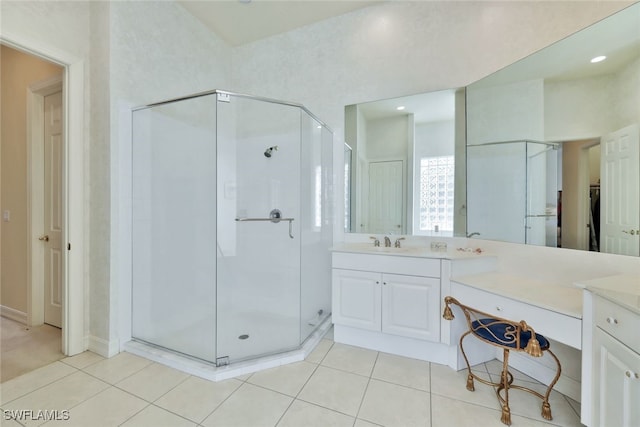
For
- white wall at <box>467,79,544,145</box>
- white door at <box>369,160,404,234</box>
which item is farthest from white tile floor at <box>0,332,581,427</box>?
white wall at <box>467,79,544,145</box>

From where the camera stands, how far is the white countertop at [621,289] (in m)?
1.02

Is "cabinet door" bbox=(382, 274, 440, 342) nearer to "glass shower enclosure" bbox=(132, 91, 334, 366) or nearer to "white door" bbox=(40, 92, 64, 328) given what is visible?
"glass shower enclosure" bbox=(132, 91, 334, 366)

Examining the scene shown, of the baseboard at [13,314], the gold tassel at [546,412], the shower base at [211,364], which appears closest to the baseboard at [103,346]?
the shower base at [211,364]

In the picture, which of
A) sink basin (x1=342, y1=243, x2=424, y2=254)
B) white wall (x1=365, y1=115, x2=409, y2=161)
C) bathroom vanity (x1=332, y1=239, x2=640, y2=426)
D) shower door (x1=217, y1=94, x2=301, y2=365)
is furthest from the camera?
white wall (x1=365, y1=115, x2=409, y2=161)

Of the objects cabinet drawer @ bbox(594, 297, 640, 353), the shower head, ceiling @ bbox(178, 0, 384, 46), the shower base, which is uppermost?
ceiling @ bbox(178, 0, 384, 46)

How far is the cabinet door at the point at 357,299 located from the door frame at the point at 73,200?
2.03 metres

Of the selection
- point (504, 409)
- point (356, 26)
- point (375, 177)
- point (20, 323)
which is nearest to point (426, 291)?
point (504, 409)

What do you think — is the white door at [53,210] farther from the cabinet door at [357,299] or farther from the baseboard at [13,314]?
the cabinet door at [357,299]

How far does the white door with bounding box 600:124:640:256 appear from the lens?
136 centimetres

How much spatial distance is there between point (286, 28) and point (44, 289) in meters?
3.62

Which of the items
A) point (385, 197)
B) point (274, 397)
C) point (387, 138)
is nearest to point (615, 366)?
point (274, 397)

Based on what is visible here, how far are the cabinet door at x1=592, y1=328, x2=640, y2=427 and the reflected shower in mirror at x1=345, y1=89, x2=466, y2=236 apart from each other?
1244 mm

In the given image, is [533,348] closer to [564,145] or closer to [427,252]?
[427,252]

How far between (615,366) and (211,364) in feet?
7.03
